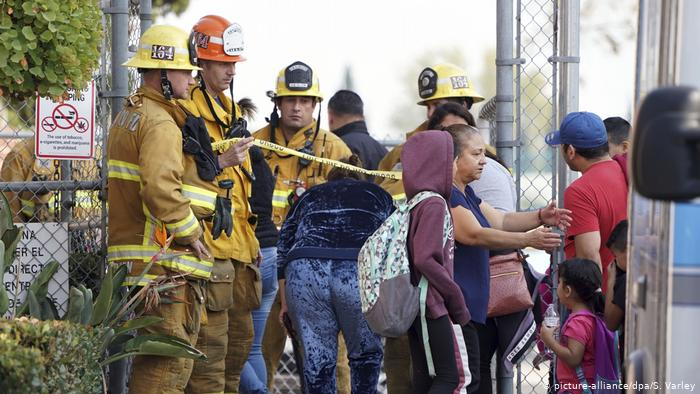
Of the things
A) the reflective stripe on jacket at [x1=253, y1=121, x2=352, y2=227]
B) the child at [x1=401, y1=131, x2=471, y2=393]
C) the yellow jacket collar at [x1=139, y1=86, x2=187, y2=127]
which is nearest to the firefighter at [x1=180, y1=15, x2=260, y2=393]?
the yellow jacket collar at [x1=139, y1=86, x2=187, y2=127]

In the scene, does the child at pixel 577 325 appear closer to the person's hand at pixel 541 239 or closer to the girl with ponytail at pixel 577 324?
the girl with ponytail at pixel 577 324

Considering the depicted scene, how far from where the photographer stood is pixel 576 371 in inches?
247

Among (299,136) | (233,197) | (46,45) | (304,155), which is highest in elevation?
(46,45)

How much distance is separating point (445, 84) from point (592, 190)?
197 cm

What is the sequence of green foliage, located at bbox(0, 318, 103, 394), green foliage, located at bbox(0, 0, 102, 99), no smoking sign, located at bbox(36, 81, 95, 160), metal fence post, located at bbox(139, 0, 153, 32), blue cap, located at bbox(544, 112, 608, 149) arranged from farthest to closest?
metal fence post, located at bbox(139, 0, 153, 32), no smoking sign, located at bbox(36, 81, 95, 160), blue cap, located at bbox(544, 112, 608, 149), green foliage, located at bbox(0, 0, 102, 99), green foliage, located at bbox(0, 318, 103, 394)

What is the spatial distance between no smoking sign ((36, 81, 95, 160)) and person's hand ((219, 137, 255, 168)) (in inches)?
41.3

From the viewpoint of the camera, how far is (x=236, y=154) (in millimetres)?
6531

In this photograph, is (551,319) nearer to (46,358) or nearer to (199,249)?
(199,249)

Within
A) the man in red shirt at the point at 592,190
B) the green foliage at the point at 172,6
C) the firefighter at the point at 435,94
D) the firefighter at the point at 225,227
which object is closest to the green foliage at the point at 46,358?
the firefighter at the point at 225,227

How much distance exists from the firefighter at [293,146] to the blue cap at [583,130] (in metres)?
2.09

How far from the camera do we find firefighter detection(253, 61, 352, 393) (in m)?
8.30

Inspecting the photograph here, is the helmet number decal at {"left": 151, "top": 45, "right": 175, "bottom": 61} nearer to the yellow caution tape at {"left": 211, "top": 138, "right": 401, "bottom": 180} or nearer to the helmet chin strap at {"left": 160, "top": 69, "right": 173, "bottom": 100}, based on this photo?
the helmet chin strap at {"left": 160, "top": 69, "right": 173, "bottom": 100}

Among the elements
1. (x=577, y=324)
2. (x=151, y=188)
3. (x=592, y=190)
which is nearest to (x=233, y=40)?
(x=151, y=188)

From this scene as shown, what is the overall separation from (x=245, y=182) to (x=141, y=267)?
0.92m
